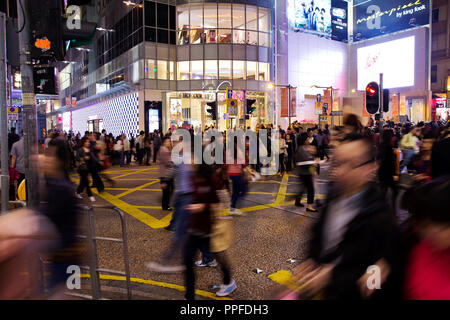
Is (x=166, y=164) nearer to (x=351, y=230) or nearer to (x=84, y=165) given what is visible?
(x=84, y=165)

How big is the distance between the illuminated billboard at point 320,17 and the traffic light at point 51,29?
109 ft

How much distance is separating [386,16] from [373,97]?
122 ft

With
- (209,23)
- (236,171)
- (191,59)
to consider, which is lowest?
(236,171)

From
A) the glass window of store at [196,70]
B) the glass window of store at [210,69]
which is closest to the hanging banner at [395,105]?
the glass window of store at [210,69]

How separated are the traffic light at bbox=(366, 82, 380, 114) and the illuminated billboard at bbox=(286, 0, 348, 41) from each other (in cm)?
2710

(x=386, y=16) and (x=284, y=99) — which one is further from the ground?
(x=386, y=16)

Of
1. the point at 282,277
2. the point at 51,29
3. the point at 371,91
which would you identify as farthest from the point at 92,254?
the point at 371,91

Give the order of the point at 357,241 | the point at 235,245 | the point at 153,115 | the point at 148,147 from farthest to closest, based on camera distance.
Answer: the point at 153,115, the point at 148,147, the point at 235,245, the point at 357,241

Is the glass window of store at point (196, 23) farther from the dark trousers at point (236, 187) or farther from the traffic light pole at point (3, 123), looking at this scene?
the traffic light pole at point (3, 123)

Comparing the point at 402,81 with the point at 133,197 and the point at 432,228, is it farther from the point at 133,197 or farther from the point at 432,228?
the point at 432,228

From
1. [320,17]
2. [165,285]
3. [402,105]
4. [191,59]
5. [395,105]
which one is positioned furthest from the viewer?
[320,17]

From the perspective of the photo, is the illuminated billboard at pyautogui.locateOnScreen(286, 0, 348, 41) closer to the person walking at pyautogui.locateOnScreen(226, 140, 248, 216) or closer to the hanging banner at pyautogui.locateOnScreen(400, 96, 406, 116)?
the hanging banner at pyautogui.locateOnScreen(400, 96, 406, 116)

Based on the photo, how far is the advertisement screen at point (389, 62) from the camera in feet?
126

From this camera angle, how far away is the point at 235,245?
19.4ft
